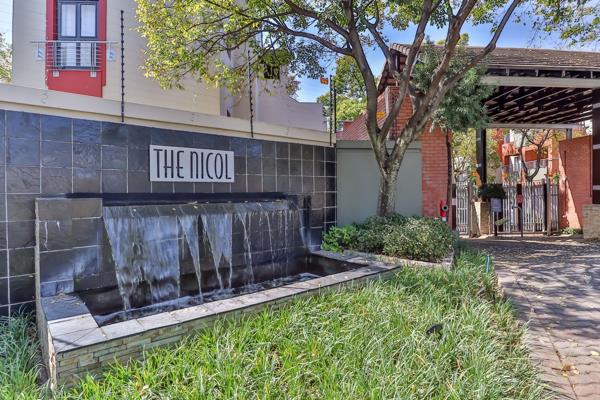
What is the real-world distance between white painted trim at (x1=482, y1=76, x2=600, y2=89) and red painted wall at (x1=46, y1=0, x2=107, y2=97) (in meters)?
9.22

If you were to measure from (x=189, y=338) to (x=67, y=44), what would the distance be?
29.2 feet

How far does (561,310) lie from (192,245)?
4920mm

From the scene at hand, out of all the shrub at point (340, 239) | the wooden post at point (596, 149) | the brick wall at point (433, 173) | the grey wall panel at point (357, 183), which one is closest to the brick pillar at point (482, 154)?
the wooden post at point (596, 149)

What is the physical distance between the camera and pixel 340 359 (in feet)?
9.77

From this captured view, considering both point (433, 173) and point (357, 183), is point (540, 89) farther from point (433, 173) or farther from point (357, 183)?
point (357, 183)

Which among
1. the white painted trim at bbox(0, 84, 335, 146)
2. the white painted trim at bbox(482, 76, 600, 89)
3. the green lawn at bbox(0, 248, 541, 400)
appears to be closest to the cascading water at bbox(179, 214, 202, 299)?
the white painted trim at bbox(0, 84, 335, 146)

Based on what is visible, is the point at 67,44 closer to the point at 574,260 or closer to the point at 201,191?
the point at 201,191

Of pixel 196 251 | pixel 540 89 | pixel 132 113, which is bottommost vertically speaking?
pixel 196 251

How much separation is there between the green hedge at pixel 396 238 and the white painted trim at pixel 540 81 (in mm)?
4658

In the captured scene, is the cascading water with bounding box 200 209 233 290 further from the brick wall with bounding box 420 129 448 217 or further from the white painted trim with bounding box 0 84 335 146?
the brick wall with bounding box 420 129 448 217

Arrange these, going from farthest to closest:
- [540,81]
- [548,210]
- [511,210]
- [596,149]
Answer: [511,210] → [548,210] → [596,149] → [540,81]

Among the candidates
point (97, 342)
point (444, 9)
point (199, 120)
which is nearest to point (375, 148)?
point (444, 9)

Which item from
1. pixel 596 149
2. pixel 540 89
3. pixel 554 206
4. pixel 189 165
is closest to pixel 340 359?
pixel 189 165

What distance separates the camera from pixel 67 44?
9172mm
